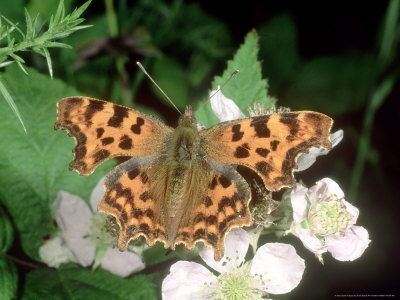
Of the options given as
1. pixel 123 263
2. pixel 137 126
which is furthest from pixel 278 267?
pixel 137 126

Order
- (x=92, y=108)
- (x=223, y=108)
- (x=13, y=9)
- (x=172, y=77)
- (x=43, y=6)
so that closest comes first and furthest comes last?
1. (x=92, y=108)
2. (x=223, y=108)
3. (x=13, y=9)
4. (x=43, y=6)
5. (x=172, y=77)

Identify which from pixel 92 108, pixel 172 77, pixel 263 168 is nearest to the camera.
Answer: pixel 263 168

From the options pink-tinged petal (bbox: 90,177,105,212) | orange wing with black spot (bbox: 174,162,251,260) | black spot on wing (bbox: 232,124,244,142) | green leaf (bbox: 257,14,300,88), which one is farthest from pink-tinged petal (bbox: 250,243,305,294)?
green leaf (bbox: 257,14,300,88)

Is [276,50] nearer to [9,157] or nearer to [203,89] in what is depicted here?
[203,89]

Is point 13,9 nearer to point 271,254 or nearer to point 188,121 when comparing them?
point 188,121

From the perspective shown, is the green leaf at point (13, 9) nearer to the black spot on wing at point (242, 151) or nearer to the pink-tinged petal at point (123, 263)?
the pink-tinged petal at point (123, 263)

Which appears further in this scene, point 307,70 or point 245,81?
point 307,70

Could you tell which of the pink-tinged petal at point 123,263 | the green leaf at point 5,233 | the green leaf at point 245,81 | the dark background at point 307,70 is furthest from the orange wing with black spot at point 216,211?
the dark background at point 307,70

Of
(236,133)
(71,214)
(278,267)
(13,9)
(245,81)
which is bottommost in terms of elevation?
(278,267)
